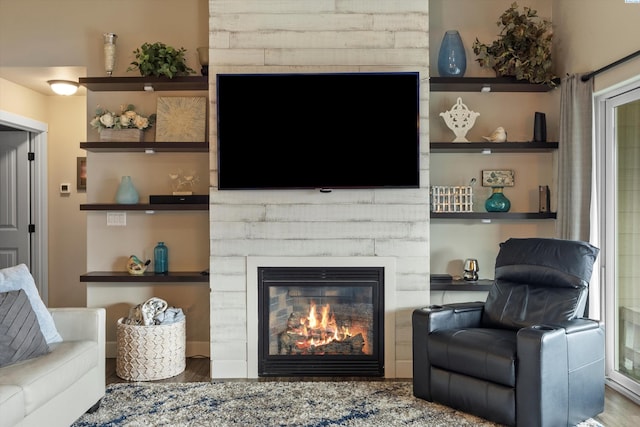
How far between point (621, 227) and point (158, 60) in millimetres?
3488

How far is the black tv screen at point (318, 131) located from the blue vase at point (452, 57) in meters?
0.54

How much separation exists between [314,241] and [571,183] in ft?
5.99

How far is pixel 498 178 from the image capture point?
4.43 metres

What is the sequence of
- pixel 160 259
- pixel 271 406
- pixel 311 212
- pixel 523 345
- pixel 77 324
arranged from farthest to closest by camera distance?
pixel 160 259 → pixel 311 212 → pixel 271 406 → pixel 77 324 → pixel 523 345

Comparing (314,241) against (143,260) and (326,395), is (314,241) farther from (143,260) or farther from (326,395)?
(143,260)

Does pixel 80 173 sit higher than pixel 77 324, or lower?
higher

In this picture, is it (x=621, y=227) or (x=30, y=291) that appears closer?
(x=30, y=291)

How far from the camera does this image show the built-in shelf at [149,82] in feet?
13.8

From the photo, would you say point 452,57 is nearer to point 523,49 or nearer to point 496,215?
point 523,49

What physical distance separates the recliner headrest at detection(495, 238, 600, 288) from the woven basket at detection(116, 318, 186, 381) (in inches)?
92.1

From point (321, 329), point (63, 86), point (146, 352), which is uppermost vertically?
point (63, 86)

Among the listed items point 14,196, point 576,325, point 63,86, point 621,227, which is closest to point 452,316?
point 576,325

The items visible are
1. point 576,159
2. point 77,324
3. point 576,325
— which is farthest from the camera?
point 576,159

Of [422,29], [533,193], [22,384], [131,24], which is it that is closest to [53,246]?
[131,24]
